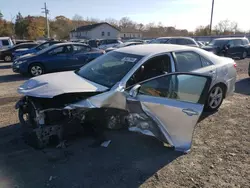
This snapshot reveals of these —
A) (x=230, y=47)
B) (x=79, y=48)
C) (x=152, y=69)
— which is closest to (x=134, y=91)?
(x=152, y=69)

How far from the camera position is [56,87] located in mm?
3600

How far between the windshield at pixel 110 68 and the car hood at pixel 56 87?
0.58 ft

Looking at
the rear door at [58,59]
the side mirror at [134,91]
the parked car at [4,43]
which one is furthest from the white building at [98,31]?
the side mirror at [134,91]

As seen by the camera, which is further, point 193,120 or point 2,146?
point 2,146

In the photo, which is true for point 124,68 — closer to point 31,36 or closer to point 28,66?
point 28,66

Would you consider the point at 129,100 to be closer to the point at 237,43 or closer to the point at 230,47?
the point at 230,47

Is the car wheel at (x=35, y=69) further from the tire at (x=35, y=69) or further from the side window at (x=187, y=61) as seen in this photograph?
the side window at (x=187, y=61)

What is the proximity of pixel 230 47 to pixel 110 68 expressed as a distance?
1574cm

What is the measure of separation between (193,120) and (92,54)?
8.67 m

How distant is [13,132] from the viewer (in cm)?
433

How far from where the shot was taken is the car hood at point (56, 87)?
11.3 ft

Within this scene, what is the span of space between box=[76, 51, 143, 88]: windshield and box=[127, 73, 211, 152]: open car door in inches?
22.4

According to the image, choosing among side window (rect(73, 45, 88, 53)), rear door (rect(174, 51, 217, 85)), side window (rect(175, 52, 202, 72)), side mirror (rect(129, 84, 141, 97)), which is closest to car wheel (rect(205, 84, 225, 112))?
rear door (rect(174, 51, 217, 85))

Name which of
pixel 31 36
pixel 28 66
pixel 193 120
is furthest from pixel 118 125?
pixel 31 36
